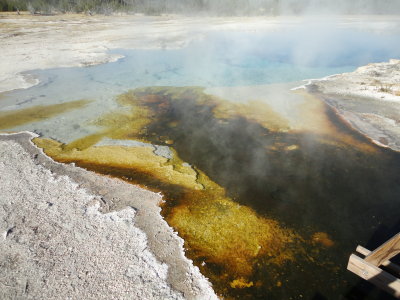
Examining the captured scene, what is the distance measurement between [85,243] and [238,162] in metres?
3.96

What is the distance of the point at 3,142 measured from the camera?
7688mm

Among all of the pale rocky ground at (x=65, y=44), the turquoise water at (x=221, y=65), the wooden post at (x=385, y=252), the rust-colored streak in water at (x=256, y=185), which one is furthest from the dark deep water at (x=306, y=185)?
the pale rocky ground at (x=65, y=44)

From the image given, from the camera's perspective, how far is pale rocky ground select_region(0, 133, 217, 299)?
12.8ft

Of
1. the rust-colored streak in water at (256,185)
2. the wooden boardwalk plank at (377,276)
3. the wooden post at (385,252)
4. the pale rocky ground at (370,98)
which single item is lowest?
the rust-colored streak in water at (256,185)

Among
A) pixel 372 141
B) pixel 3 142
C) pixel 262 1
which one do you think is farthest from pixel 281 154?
pixel 262 1

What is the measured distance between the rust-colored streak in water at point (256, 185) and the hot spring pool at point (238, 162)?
0.9 inches

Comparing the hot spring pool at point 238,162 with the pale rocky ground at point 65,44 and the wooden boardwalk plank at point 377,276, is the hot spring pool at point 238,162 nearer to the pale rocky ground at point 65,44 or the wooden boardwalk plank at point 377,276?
the wooden boardwalk plank at point 377,276

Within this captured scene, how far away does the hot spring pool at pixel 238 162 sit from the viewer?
446cm

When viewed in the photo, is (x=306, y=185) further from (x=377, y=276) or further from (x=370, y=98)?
(x=370, y=98)

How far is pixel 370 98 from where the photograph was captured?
36.3ft

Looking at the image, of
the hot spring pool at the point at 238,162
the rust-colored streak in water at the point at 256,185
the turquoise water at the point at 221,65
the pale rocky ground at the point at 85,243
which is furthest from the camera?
the turquoise water at the point at 221,65

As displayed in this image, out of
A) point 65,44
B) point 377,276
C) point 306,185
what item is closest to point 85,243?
point 377,276

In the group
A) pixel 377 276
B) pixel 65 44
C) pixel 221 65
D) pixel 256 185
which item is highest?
pixel 65 44

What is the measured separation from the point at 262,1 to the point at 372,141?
170 ft
